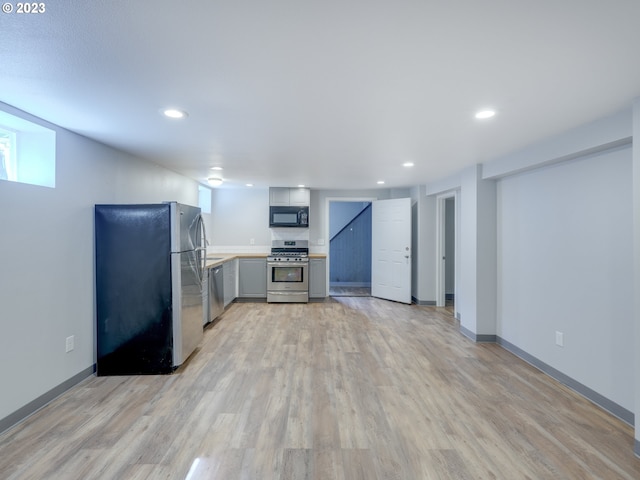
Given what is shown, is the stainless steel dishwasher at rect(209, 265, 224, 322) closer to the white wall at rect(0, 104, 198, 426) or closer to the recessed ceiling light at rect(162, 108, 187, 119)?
the white wall at rect(0, 104, 198, 426)

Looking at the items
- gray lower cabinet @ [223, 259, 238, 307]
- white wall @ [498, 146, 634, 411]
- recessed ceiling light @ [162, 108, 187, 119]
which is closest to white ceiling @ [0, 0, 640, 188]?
recessed ceiling light @ [162, 108, 187, 119]

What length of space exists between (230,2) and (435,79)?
113 centimetres

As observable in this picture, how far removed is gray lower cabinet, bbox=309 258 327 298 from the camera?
20.4ft

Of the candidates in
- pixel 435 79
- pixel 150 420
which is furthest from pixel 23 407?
pixel 435 79

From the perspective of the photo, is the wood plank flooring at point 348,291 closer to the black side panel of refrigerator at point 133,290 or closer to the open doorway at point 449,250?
the open doorway at point 449,250

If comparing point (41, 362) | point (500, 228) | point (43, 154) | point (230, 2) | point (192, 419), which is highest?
point (230, 2)

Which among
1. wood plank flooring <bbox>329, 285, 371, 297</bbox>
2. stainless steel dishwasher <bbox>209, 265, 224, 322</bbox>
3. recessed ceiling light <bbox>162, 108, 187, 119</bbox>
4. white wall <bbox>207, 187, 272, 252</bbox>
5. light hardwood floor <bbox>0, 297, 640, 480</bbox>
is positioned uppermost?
recessed ceiling light <bbox>162, 108, 187, 119</bbox>

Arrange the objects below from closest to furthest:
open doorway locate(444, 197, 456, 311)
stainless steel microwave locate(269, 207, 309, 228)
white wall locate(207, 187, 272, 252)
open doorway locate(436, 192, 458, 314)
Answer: open doorway locate(436, 192, 458, 314), stainless steel microwave locate(269, 207, 309, 228), open doorway locate(444, 197, 456, 311), white wall locate(207, 187, 272, 252)

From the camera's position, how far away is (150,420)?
7.45ft

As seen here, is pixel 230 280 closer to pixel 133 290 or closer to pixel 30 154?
pixel 133 290

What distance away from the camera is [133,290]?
2.99 m

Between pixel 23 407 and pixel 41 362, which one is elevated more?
pixel 41 362

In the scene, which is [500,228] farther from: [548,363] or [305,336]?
[305,336]

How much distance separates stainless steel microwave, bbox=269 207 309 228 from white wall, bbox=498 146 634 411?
359 cm
